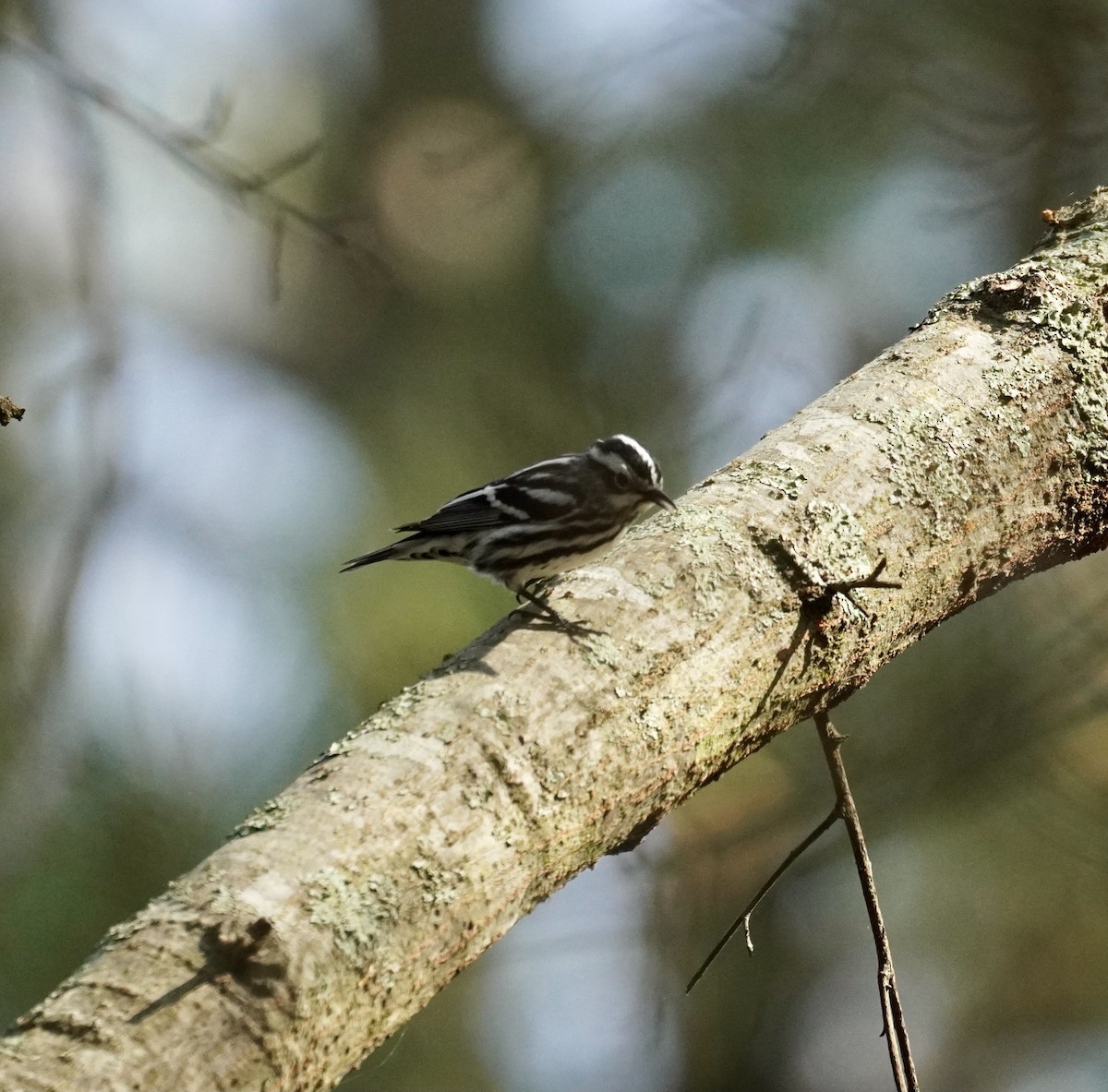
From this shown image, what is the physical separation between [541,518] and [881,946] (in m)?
1.78

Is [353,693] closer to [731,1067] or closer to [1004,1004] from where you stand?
[731,1067]

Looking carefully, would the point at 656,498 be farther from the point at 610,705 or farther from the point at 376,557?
the point at 610,705

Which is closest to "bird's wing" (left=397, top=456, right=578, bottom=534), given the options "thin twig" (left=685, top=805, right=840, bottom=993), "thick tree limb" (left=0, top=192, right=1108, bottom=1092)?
"thick tree limb" (left=0, top=192, right=1108, bottom=1092)

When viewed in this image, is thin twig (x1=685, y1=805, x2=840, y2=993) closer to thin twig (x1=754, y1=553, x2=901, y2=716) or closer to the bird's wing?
thin twig (x1=754, y1=553, x2=901, y2=716)

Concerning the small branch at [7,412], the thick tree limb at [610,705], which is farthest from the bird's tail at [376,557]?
the small branch at [7,412]

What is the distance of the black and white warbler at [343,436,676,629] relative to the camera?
3.53 meters

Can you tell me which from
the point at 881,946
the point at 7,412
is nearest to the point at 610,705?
the point at 881,946

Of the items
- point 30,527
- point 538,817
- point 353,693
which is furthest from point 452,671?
point 30,527

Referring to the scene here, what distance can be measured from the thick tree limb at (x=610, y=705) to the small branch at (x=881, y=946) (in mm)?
88

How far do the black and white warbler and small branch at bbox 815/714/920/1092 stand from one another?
119 centimetres

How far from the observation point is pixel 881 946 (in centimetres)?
220

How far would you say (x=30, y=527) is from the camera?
4.07 meters

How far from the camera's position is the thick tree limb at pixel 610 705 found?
1.49m

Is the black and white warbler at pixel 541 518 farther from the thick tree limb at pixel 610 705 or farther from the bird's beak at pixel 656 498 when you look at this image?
the thick tree limb at pixel 610 705
